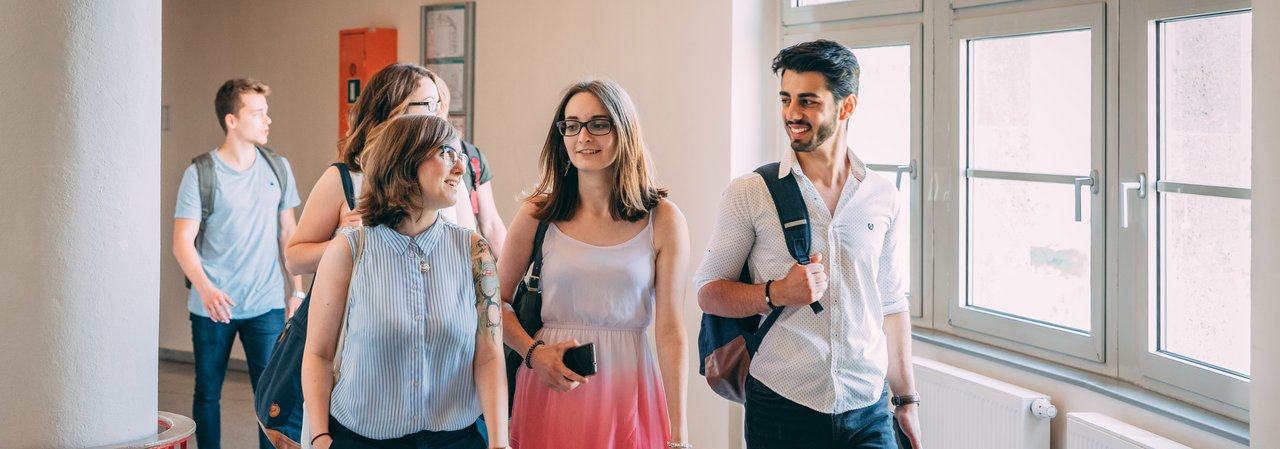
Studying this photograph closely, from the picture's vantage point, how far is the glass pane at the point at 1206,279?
10.3 ft

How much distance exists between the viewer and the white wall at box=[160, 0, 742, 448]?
4957 mm

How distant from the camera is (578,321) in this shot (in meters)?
2.72

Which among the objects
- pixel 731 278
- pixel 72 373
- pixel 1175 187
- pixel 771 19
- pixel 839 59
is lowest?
pixel 72 373

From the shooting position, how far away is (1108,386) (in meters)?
3.44

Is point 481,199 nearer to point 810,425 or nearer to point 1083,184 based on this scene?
point 810,425

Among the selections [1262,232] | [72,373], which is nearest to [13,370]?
[72,373]

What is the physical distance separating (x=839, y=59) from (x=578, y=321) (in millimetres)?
824

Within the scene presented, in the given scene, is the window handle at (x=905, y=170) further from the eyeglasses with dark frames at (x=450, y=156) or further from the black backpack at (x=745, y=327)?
the eyeglasses with dark frames at (x=450, y=156)

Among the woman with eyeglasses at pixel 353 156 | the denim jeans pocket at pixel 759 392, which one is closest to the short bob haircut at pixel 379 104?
the woman with eyeglasses at pixel 353 156

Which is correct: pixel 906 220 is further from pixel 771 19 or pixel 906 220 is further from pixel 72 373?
pixel 72 373

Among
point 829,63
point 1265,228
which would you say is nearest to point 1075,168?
point 1265,228

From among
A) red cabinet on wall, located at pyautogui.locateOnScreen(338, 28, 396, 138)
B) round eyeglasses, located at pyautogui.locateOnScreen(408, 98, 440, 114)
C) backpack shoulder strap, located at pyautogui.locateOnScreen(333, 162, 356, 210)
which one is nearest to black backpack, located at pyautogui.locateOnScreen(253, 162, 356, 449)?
backpack shoulder strap, located at pyautogui.locateOnScreen(333, 162, 356, 210)

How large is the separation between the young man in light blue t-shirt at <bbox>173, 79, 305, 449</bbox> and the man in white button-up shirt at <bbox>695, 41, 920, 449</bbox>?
8.75 ft

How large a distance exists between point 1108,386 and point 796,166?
1516mm
